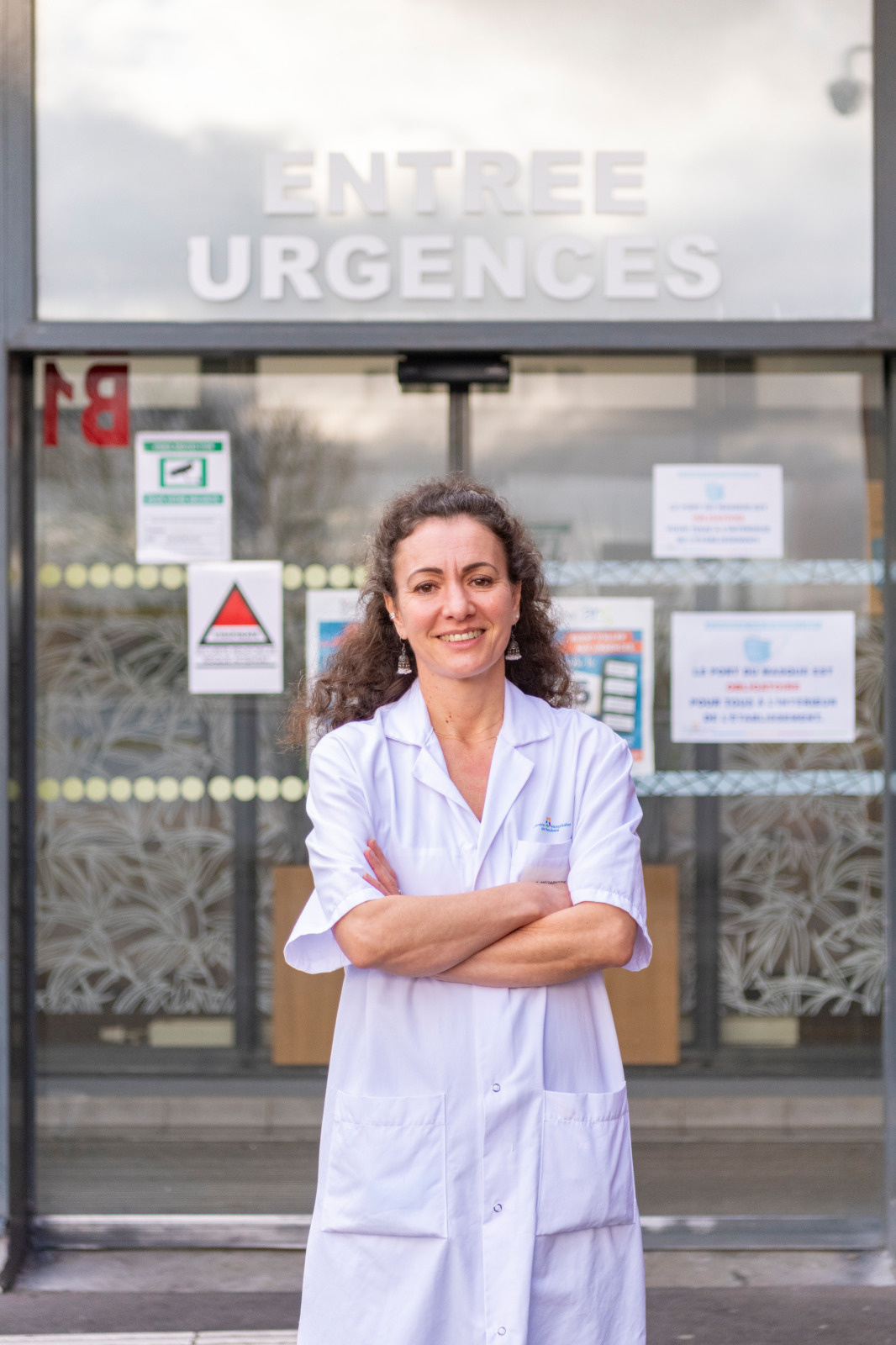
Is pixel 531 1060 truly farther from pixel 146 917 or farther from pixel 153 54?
pixel 153 54

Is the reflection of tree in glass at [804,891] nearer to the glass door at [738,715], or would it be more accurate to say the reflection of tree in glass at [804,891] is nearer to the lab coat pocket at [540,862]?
the glass door at [738,715]

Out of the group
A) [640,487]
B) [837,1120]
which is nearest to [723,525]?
[640,487]

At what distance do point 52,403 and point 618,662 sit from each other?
6.52ft

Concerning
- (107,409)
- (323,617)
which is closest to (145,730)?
(323,617)

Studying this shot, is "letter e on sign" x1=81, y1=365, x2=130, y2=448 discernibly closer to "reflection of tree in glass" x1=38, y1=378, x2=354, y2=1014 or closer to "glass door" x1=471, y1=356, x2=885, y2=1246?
"reflection of tree in glass" x1=38, y1=378, x2=354, y2=1014

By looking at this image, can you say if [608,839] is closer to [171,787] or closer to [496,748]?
[496,748]

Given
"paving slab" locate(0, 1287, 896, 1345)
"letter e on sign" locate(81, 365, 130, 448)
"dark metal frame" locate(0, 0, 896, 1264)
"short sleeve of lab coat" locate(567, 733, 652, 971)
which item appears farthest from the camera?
"letter e on sign" locate(81, 365, 130, 448)

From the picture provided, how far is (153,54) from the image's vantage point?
159 inches

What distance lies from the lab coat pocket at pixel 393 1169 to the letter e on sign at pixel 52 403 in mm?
2761

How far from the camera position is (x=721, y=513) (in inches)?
166

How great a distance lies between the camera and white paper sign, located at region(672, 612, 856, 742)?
4172 millimetres

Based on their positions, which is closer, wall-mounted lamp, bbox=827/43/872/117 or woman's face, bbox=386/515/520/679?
woman's face, bbox=386/515/520/679

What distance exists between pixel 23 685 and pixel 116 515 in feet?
2.03

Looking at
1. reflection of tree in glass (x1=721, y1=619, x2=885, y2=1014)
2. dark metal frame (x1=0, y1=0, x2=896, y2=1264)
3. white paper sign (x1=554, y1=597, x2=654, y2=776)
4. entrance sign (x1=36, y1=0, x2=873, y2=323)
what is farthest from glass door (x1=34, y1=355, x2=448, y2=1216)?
reflection of tree in glass (x1=721, y1=619, x2=885, y2=1014)
